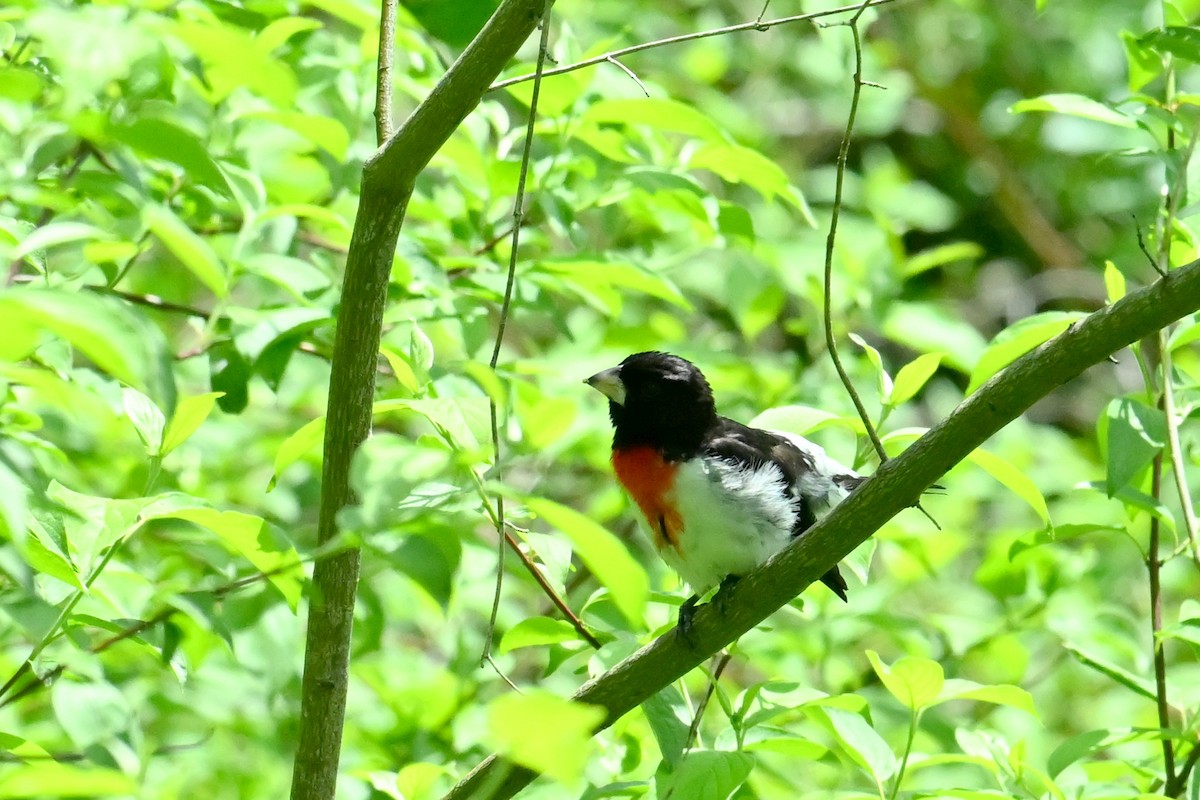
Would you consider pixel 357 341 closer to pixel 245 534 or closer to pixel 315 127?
pixel 245 534

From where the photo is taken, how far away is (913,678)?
2.59 metres

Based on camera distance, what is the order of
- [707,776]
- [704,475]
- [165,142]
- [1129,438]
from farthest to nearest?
[704,475], [1129,438], [707,776], [165,142]

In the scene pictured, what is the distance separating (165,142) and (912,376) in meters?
1.66

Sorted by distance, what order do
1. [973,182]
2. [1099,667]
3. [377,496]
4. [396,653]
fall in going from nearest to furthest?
[377,496] < [1099,667] < [396,653] < [973,182]

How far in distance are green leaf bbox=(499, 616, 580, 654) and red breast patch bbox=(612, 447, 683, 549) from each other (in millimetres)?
877

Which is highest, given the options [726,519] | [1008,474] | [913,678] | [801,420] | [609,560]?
[726,519]

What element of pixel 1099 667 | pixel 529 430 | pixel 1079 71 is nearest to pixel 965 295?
pixel 1079 71

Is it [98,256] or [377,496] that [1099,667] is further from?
[98,256]

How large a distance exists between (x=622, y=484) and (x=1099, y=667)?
4.46 ft

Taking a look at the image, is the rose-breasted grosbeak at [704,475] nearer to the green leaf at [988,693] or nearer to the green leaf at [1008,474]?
the green leaf at [988,693]

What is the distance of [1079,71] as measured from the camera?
8273 mm

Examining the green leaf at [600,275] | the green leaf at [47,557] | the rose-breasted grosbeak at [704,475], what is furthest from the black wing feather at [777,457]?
the green leaf at [47,557]

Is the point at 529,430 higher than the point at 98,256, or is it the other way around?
the point at 98,256

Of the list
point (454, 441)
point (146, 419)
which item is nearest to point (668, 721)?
point (454, 441)
